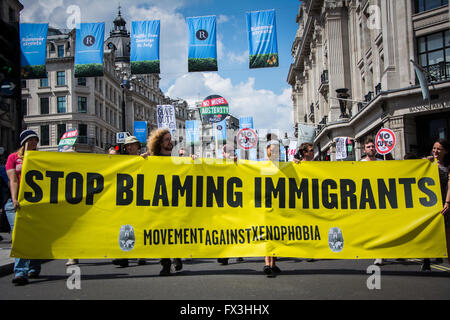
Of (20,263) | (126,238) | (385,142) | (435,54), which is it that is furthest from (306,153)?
(435,54)

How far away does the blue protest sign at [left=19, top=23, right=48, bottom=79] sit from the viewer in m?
17.6

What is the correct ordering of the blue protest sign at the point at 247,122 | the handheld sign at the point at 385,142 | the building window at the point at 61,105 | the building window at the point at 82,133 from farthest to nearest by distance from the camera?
the building window at the point at 82,133 < the building window at the point at 61,105 < the blue protest sign at the point at 247,122 < the handheld sign at the point at 385,142

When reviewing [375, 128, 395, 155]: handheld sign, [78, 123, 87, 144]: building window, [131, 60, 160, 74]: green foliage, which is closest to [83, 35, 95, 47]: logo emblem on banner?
[131, 60, 160, 74]: green foliage

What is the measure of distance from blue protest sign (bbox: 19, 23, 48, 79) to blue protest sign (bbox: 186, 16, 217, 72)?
597cm

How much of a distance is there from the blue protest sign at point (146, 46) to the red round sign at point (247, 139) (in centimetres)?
449

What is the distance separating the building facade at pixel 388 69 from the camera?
23078mm

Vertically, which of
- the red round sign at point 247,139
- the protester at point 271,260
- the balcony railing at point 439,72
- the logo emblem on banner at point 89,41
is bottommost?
the protester at point 271,260

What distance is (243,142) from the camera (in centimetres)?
1881

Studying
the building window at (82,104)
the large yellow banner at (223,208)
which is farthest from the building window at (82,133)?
the large yellow banner at (223,208)

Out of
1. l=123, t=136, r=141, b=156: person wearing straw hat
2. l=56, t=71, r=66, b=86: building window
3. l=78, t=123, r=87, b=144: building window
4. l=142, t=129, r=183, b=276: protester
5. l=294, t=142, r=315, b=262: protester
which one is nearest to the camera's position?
l=142, t=129, r=183, b=276: protester

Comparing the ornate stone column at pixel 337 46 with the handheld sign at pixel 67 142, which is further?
the ornate stone column at pixel 337 46

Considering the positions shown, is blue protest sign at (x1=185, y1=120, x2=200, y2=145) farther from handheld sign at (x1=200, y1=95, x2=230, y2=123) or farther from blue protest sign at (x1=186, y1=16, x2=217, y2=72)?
blue protest sign at (x1=186, y1=16, x2=217, y2=72)

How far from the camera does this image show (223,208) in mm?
6559

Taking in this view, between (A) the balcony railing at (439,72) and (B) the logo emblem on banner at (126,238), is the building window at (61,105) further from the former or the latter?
(B) the logo emblem on banner at (126,238)
